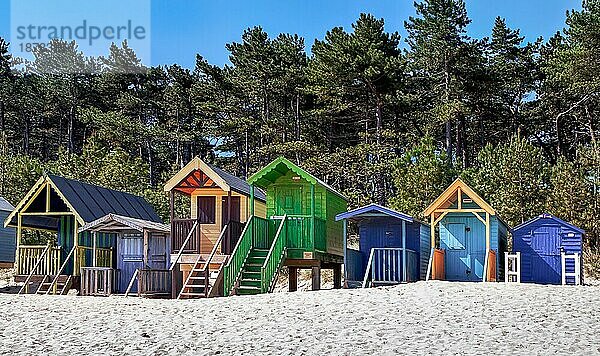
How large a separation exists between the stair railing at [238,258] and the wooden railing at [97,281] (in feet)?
14.4

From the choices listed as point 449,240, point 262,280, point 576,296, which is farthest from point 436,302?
point 449,240

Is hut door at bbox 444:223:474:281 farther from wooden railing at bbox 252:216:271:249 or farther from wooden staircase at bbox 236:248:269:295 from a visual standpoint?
wooden staircase at bbox 236:248:269:295

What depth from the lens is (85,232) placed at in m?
28.8

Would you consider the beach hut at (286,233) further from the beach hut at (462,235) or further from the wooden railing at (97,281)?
the wooden railing at (97,281)

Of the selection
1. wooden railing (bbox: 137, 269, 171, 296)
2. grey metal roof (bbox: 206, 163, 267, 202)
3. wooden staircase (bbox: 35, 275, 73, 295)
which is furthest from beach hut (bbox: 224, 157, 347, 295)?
wooden staircase (bbox: 35, 275, 73, 295)

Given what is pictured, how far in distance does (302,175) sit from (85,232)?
8.60 meters

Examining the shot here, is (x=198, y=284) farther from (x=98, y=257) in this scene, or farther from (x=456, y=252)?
(x=456, y=252)

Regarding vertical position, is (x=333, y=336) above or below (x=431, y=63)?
below

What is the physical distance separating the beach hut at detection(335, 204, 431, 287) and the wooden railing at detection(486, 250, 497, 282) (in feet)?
7.61

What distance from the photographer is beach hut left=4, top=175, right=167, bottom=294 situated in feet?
89.8

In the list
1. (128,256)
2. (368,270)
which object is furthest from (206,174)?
(368,270)

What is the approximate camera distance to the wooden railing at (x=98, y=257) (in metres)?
27.9

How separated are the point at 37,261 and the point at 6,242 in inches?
376

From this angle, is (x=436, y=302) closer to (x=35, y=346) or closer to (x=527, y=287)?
(x=527, y=287)
